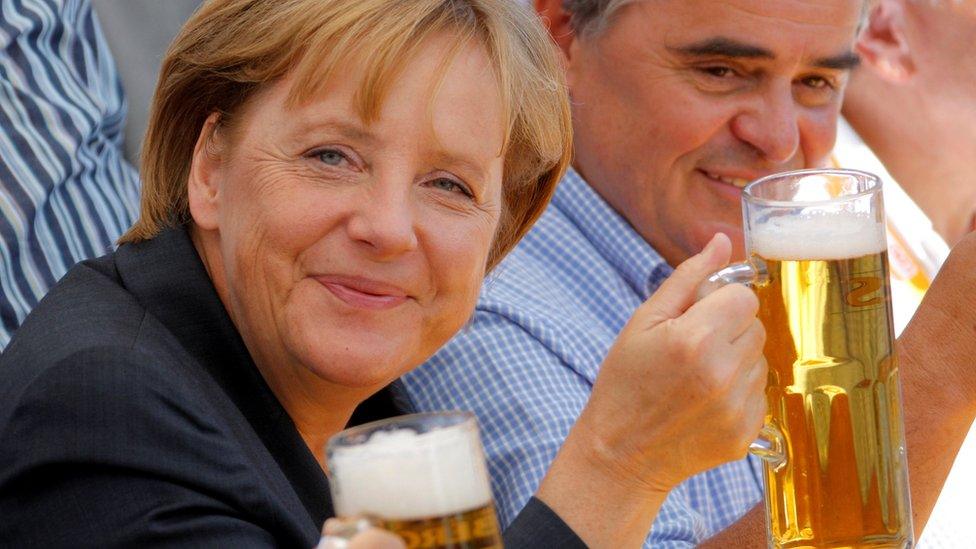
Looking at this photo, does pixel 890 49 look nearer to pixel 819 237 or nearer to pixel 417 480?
pixel 819 237

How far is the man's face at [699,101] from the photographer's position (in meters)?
2.74

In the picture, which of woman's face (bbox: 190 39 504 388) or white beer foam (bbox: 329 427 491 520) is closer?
white beer foam (bbox: 329 427 491 520)

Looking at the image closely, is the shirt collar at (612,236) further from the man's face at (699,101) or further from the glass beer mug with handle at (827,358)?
the glass beer mug with handle at (827,358)

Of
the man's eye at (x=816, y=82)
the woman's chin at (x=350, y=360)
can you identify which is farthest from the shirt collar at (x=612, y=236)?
the woman's chin at (x=350, y=360)

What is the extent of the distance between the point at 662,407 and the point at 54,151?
143 centimetres

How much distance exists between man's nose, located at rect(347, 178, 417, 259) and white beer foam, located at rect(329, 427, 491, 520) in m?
0.58

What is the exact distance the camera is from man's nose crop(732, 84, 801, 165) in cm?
278

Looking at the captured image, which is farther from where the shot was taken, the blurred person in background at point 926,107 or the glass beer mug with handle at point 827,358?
the blurred person in background at point 926,107

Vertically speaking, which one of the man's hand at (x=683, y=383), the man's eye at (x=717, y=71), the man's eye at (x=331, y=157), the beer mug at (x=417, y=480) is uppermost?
the man's eye at (x=717, y=71)

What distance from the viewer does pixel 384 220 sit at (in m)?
1.79

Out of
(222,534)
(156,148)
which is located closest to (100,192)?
(156,148)

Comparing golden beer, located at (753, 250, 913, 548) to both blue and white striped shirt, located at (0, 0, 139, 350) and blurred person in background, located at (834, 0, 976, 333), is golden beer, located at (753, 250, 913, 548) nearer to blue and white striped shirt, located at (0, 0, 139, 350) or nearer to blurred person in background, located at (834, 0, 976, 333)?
blue and white striped shirt, located at (0, 0, 139, 350)

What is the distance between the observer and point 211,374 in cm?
179

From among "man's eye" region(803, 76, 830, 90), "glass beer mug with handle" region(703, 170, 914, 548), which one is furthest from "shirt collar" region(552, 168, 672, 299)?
"glass beer mug with handle" region(703, 170, 914, 548)
